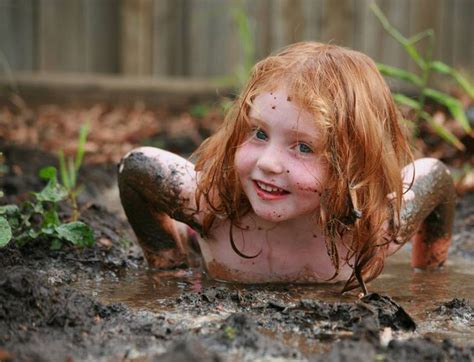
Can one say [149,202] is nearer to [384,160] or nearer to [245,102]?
[245,102]

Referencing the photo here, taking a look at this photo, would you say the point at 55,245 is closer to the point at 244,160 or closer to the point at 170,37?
the point at 244,160

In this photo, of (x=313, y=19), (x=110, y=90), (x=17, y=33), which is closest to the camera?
(x=110, y=90)

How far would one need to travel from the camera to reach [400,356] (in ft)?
6.90

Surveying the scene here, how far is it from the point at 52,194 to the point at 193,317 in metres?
0.98

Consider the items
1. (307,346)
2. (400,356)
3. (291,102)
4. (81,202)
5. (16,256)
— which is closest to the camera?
(400,356)

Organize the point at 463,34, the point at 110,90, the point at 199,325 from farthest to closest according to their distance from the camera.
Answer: the point at 463,34
the point at 110,90
the point at 199,325

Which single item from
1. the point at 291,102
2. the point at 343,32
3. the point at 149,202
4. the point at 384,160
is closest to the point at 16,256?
the point at 149,202

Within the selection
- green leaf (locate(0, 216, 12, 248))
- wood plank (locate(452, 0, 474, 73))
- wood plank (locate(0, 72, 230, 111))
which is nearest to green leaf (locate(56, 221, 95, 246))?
green leaf (locate(0, 216, 12, 248))

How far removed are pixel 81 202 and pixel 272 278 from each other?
5.09 ft

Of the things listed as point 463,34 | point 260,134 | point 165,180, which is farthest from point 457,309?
point 463,34

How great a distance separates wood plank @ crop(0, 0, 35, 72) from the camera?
7.73 metres

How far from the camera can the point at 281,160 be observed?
2727 millimetres

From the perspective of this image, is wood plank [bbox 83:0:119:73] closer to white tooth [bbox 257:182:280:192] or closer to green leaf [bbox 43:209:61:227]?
green leaf [bbox 43:209:61:227]

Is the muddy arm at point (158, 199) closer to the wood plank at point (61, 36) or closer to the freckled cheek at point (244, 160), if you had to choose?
the freckled cheek at point (244, 160)
